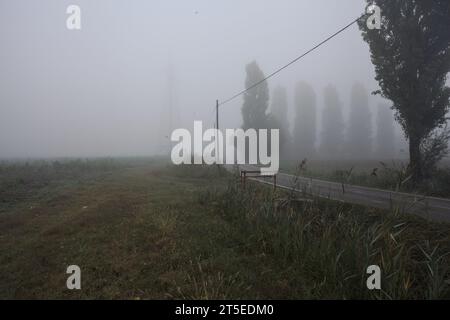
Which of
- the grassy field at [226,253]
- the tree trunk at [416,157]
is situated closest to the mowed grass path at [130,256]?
the grassy field at [226,253]

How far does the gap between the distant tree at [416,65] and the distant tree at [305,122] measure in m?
41.6

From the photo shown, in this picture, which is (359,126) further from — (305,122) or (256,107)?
(256,107)

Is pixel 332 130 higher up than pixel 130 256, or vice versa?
pixel 332 130

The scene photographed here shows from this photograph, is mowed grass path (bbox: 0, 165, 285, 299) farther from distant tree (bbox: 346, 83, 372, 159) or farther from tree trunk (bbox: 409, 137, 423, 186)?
distant tree (bbox: 346, 83, 372, 159)

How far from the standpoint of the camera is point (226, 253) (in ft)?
18.2

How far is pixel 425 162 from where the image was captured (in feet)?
48.4

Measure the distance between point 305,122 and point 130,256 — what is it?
5850cm

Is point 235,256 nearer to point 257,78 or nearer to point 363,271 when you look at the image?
point 363,271

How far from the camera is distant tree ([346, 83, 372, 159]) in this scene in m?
65.8

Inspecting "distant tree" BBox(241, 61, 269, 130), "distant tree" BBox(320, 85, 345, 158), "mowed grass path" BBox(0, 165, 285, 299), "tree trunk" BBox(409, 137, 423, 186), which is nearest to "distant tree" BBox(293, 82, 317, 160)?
"distant tree" BBox(320, 85, 345, 158)

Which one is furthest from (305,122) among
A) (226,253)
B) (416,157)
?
(226,253)

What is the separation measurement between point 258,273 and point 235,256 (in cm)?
74

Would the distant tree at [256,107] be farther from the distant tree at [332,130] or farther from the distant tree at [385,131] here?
the distant tree at [385,131]
